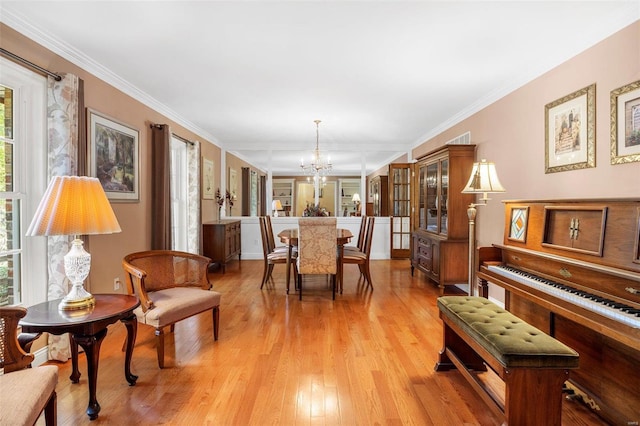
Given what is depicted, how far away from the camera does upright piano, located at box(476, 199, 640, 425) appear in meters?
1.59

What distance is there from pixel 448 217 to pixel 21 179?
4253 mm

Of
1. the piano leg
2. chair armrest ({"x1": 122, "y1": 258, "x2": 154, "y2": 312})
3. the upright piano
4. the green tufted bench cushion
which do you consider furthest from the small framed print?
chair armrest ({"x1": 122, "y1": 258, "x2": 154, "y2": 312})

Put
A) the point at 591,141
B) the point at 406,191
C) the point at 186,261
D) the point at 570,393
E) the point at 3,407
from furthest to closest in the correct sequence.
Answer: the point at 406,191
the point at 186,261
the point at 591,141
the point at 570,393
the point at 3,407

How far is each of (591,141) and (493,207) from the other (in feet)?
4.39

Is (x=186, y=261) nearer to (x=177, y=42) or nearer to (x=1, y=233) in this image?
(x=1, y=233)

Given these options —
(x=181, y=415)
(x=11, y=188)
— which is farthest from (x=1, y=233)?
(x=181, y=415)

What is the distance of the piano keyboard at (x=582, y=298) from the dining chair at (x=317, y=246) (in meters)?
1.97

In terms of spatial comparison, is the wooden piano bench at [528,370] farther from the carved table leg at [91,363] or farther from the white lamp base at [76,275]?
the white lamp base at [76,275]

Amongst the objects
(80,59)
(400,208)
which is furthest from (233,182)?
(80,59)

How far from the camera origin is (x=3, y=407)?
1166 mm

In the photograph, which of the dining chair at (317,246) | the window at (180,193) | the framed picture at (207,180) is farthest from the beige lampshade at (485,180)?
the framed picture at (207,180)

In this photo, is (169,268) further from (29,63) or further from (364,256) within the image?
(364,256)

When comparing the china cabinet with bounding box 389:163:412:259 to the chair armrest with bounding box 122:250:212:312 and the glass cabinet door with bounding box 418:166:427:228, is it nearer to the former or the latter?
the glass cabinet door with bounding box 418:166:427:228

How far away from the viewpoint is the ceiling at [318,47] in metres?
2.10
